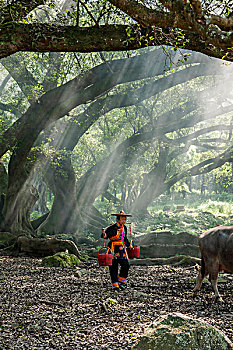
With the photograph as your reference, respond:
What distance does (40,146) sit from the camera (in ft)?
49.7

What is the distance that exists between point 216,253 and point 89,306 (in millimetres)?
2495

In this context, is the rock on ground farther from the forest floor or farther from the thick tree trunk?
the thick tree trunk

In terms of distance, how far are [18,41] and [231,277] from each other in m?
7.11

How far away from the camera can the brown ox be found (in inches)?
257

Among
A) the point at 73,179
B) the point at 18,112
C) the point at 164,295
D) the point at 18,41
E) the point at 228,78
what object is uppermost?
the point at 228,78

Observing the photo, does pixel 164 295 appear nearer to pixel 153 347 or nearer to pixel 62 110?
pixel 153 347

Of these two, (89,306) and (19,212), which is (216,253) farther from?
(19,212)

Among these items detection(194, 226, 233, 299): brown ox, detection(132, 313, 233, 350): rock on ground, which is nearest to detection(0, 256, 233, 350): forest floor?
detection(194, 226, 233, 299): brown ox

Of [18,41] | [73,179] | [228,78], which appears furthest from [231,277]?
[228,78]

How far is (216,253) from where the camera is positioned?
6.77m

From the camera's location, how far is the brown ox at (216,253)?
653cm

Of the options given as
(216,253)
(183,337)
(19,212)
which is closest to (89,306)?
(216,253)

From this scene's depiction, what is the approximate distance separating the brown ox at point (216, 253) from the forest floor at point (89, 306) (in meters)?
0.47

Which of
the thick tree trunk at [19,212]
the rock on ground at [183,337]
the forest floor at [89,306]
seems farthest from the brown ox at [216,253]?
the thick tree trunk at [19,212]
